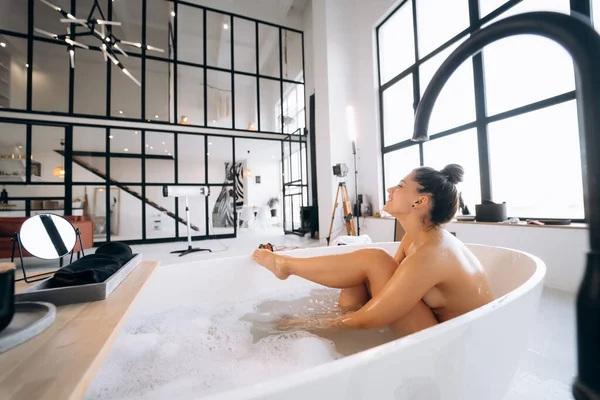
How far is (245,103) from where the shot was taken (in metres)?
5.99

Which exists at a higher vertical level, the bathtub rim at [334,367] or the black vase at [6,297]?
the black vase at [6,297]

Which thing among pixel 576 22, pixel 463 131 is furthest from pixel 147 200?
pixel 576 22

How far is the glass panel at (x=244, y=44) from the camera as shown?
600 centimetres

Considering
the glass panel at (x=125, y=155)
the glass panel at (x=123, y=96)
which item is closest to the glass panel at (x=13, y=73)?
the glass panel at (x=123, y=96)

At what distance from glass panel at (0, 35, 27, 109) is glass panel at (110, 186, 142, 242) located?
81.9 inches

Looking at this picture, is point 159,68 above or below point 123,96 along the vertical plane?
above

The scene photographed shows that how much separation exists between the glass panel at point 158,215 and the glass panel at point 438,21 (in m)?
5.30

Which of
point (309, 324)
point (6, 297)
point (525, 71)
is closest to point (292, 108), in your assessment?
point (525, 71)

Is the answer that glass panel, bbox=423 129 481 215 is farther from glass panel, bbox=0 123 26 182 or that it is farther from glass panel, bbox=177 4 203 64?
glass panel, bbox=0 123 26 182

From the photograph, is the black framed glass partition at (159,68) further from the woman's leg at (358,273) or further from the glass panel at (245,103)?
the woman's leg at (358,273)

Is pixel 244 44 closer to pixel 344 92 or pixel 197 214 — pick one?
pixel 344 92

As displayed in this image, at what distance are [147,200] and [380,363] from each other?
18.5 ft

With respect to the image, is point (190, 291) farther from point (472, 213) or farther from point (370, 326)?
point (472, 213)

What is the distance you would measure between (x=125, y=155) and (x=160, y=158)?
0.61 m
